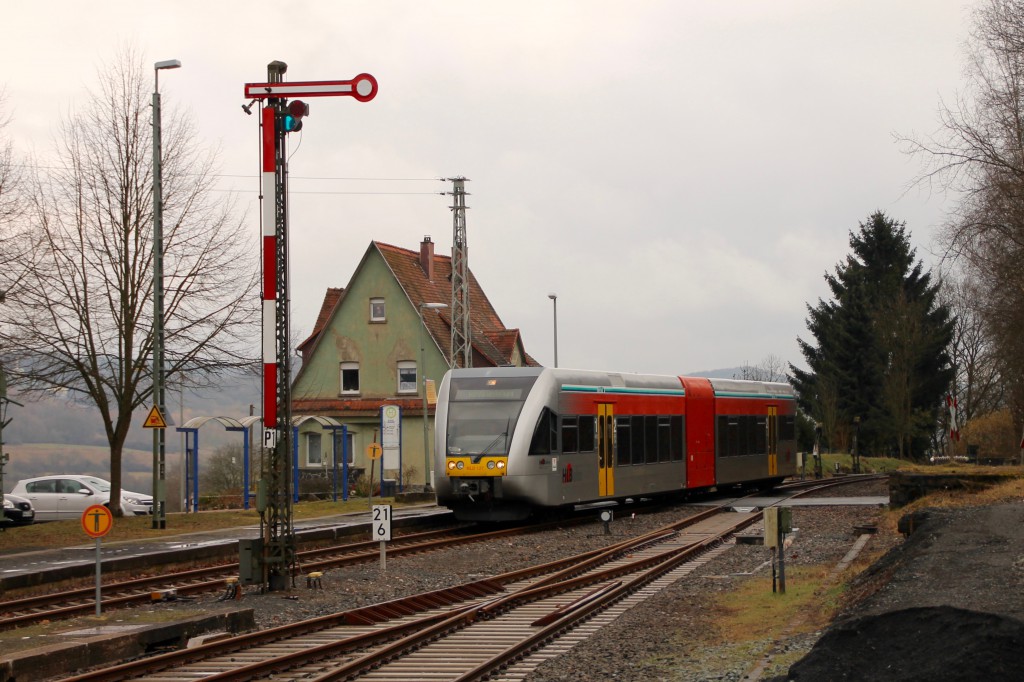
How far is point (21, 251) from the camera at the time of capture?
27188 millimetres

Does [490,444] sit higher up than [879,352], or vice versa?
[879,352]

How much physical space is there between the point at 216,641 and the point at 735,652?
4855mm

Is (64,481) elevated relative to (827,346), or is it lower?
lower

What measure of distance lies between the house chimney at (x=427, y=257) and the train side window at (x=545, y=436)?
39598 mm

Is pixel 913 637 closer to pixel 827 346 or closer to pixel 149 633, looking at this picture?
pixel 149 633

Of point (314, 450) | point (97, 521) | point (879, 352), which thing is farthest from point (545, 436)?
point (879, 352)

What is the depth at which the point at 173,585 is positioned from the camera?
1738cm

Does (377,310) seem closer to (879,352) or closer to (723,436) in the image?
(879,352)

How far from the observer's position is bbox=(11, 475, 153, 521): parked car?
37.2 meters

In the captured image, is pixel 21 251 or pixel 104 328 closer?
pixel 21 251

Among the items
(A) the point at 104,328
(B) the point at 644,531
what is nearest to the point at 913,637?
(B) the point at 644,531

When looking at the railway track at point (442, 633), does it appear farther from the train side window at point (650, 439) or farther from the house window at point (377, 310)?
the house window at point (377, 310)

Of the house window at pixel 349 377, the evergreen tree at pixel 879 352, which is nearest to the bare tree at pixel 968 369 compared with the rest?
the evergreen tree at pixel 879 352

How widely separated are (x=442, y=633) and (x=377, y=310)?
47657 millimetres
